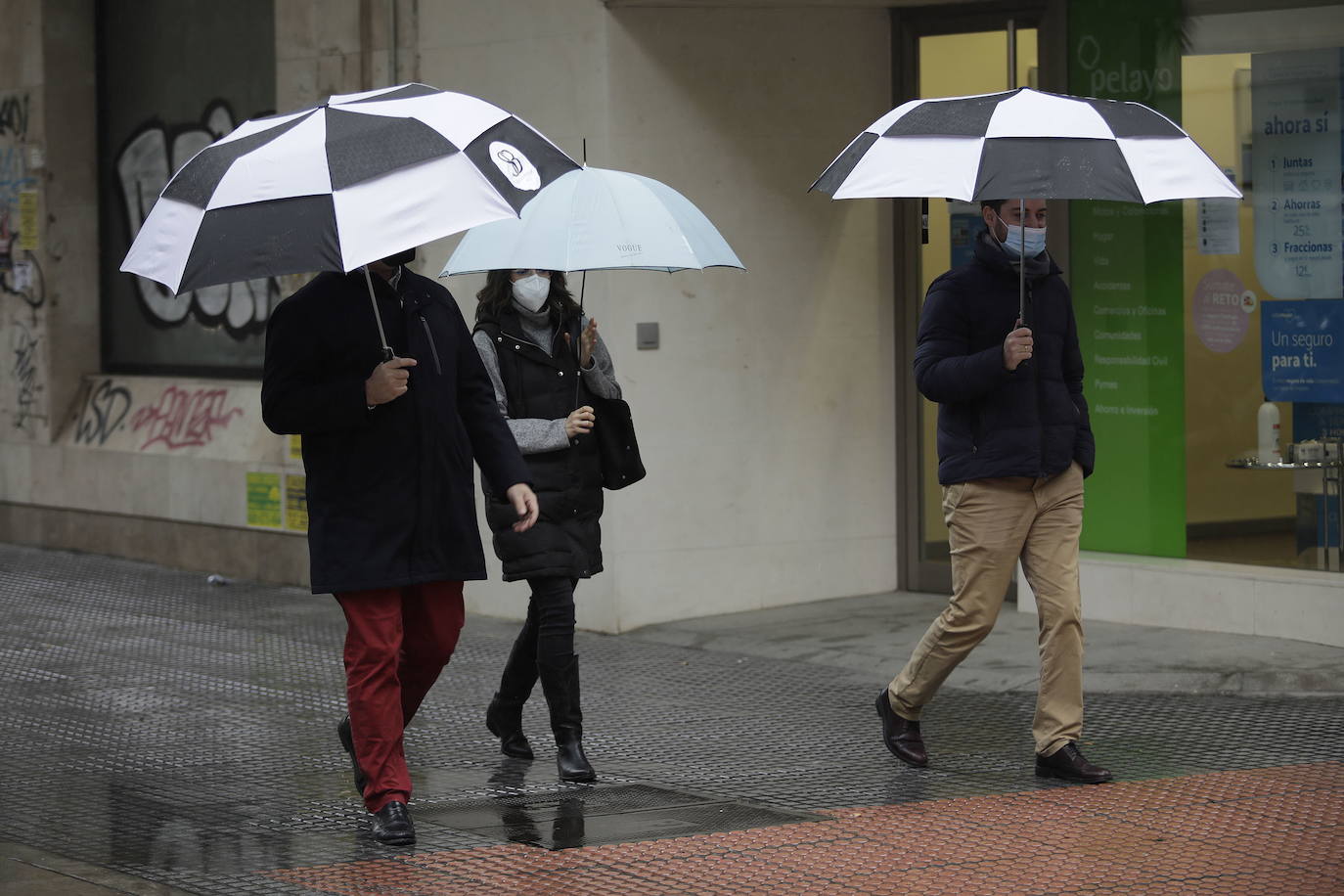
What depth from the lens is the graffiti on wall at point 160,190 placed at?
1180 cm

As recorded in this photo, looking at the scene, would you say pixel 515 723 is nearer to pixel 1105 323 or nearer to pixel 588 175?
pixel 588 175

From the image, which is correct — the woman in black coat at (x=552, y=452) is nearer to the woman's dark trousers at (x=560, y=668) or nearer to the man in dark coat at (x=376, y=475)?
the woman's dark trousers at (x=560, y=668)

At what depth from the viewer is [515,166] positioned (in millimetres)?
5273

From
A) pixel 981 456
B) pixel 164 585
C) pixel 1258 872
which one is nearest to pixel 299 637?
pixel 164 585

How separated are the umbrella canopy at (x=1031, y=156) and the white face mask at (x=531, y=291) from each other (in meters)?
1.04

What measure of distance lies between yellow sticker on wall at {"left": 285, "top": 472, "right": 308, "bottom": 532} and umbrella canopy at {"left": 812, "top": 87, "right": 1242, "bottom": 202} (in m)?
5.54

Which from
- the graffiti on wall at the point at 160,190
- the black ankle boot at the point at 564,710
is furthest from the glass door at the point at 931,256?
the black ankle boot at the point at 564,710

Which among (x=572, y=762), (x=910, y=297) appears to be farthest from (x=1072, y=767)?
(x=910, y=297)

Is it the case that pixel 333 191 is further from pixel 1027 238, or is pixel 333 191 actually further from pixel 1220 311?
pixel 1220 311

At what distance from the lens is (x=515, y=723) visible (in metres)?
6.70

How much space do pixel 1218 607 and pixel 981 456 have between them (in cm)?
307

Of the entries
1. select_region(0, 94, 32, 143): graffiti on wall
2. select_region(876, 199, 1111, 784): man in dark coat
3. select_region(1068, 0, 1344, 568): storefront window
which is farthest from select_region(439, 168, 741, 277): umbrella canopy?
select_region(0, 94, 32, 143): graffiti on wall

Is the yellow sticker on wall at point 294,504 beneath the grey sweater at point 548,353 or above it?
beneath

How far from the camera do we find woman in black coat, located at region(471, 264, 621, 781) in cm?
630
